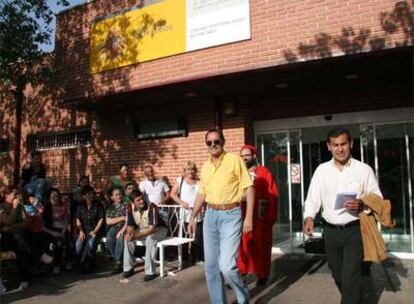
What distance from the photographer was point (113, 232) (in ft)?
24.8

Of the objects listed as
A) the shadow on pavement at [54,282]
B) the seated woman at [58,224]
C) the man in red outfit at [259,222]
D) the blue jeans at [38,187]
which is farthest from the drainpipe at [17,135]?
the man in red outfit at [259,222]

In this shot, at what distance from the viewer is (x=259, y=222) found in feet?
19.7

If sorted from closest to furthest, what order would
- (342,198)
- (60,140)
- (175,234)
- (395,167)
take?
(342,198) → (395,167) → (175,234) → (60,140)

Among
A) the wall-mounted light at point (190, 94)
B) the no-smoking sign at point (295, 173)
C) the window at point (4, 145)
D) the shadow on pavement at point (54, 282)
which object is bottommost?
the shadow on pavement at point (54, 282)

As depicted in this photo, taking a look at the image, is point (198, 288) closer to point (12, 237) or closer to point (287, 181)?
point (12, 237)

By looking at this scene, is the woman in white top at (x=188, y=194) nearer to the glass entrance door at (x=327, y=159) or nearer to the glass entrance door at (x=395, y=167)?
the glass entrance door at (x=327, y=159)

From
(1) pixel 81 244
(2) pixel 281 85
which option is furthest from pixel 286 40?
(1) pixel 81 244

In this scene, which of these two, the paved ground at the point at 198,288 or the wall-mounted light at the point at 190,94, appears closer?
the paved ground at the point at 198,288

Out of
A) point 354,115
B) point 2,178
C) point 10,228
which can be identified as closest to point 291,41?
point 354,115

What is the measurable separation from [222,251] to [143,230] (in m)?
2.77

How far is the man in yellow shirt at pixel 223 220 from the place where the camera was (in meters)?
4.58

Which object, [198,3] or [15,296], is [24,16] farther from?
[15,296]

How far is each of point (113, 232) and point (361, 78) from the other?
4.85 m

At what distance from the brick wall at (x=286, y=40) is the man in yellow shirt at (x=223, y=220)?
9.36ft
